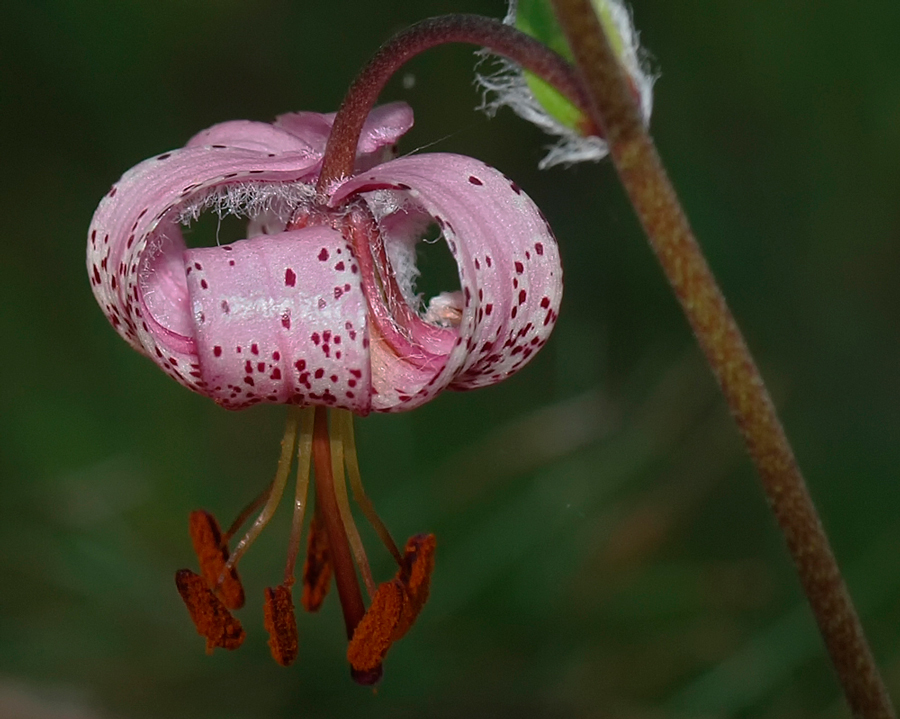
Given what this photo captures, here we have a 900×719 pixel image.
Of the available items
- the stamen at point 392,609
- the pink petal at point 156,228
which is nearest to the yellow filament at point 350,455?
the stamen at point 392,609

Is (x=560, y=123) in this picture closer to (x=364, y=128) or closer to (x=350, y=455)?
(x=364, y=128)

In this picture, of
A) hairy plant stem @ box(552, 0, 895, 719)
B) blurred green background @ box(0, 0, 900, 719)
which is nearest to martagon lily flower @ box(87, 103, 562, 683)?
hairy plant stem @ box(552, 0, 895, 719)

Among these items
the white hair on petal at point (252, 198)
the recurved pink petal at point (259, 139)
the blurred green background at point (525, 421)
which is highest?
the recurved pink petal at point (259, 139)

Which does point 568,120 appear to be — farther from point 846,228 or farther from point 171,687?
point 846,228

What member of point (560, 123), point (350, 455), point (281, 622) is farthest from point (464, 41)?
point (281, 622)

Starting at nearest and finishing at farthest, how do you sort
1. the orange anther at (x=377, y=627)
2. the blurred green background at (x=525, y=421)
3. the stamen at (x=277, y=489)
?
the orange anther at (x=377, y=627)
the stamen at (x=277, y=489)
the blurred green background at (x=525, y=421)

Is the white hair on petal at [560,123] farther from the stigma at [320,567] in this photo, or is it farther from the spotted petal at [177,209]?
the stigma at [320,567]
